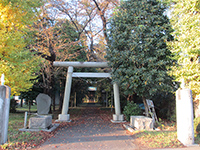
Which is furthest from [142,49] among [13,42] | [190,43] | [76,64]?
[13,42]

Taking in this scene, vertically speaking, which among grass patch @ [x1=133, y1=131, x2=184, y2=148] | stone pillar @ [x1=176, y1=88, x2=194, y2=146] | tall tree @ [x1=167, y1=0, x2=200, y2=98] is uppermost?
tall tree @ [x1=167, y1=0, x2=200, y2=98]

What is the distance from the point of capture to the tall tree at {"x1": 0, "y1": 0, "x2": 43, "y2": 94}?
7203 mm

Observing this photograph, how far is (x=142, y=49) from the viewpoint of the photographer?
956 centimetres

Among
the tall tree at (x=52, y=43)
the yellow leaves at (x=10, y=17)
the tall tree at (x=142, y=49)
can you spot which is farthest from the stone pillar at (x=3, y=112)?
the tall tree at (x=142, y=49)

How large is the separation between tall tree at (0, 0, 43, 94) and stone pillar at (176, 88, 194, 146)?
6833mm

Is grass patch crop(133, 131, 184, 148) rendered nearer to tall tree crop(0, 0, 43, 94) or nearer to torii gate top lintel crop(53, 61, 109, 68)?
tall tree crop(0, 0, 43, 94)

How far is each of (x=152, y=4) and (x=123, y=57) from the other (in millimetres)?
4007

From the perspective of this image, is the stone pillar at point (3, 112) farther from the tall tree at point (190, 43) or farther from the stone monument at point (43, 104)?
the tall tree at point (190, 43)

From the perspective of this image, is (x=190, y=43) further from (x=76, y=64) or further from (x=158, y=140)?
(x=76, y=64)

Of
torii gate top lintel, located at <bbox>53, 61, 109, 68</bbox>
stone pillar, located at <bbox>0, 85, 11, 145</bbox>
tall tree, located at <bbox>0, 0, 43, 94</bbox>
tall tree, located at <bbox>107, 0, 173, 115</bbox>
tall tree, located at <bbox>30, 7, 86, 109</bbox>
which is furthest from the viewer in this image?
tall tree, located at <bbox>30, 7, 86, 109</bbox>

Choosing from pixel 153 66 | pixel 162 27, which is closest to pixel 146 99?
pixel 153 66

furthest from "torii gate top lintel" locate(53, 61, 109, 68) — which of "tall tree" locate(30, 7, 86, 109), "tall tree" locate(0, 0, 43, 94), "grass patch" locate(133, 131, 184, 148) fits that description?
"grass patch" locate(133, 131, 184, 148)

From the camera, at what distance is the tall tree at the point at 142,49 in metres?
9.15

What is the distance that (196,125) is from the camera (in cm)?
719
